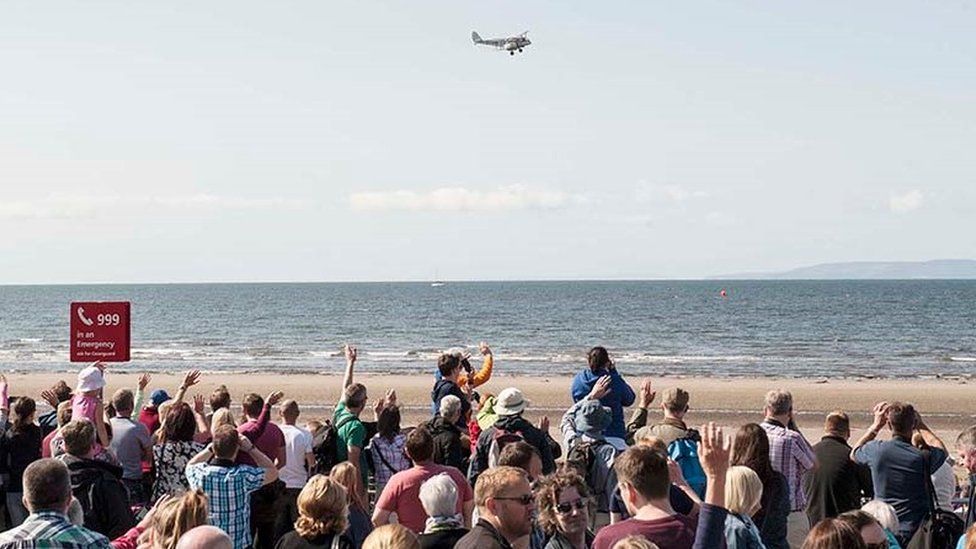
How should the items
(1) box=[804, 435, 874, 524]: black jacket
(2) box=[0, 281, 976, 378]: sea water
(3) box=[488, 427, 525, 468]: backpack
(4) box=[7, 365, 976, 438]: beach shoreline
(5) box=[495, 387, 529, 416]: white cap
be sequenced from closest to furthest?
1. (1) box=[804, 435, 874, 524]: black jacket
2. (3) box=[488, 427, 525, 468]: backpack
3. (5) box=[495, 387, 529, 416]: white cap
4. (4) box=[7, 365, 976, 438]: beach shoreline
5. (2) box=[0, 281, 976, 378]: sea water

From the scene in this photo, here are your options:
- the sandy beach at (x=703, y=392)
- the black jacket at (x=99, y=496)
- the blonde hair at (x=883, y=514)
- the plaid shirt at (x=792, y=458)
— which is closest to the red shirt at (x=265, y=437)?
the black jacket at (x=99, y=496)

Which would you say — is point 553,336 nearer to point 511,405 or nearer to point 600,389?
point 600,389

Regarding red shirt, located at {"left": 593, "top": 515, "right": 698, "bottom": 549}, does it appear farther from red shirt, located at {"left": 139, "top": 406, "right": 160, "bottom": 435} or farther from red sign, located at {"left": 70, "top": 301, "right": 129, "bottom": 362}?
red sign, located at {"left": 70, "top": 301, "right": 129, "bottom": 362}

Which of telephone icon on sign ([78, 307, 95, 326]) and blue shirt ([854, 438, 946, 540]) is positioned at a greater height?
telephone icon on sign ([78, 307, 95, 326])

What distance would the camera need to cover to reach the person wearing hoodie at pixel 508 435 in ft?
26.1

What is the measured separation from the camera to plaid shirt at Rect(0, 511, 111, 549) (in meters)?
5.15

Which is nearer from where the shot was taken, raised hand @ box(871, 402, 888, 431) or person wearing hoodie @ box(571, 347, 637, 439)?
raised hand @ box(871, 402, 888, 431)

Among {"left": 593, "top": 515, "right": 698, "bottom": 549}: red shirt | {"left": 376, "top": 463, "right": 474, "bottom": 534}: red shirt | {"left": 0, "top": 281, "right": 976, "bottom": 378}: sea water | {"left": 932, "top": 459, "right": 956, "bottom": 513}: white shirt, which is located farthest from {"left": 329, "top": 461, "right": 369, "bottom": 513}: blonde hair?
{"left": 0, "top": 281, "right": 976, "bottom": 378}: sea water

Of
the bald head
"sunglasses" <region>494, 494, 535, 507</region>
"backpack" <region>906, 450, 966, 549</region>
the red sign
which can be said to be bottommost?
"backpack" <region>906, 450, 966, 549</region>

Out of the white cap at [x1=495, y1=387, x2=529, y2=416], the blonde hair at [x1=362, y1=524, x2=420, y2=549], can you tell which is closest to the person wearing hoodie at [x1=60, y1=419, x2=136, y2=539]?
the white cap at [x1=495, y1=387, x2=529, y2=416]

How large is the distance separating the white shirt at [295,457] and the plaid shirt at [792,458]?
3344 millimetres

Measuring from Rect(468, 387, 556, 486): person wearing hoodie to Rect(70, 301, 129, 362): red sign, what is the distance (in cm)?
577

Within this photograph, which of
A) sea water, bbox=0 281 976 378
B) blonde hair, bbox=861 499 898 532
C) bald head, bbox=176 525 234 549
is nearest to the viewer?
bald head, bbox=176 525 234 549

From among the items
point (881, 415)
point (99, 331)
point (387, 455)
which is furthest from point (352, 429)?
point (99, 331)
